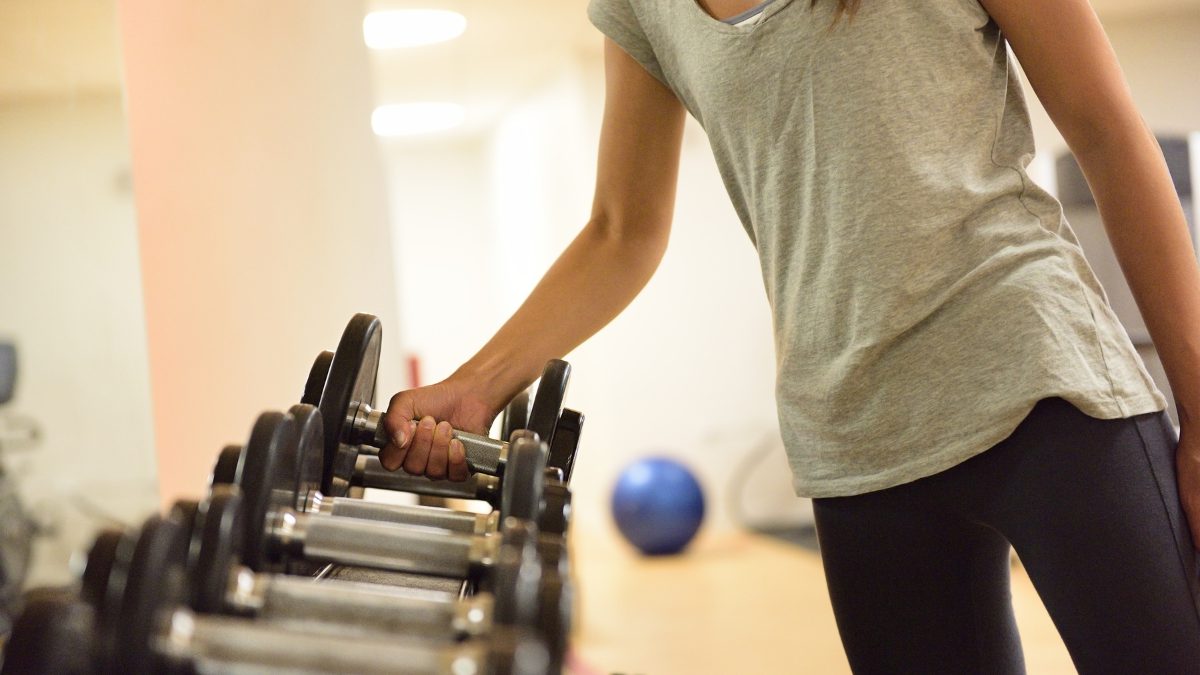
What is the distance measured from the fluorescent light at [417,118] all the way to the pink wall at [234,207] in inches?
215

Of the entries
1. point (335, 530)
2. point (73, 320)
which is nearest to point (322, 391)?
point (335, 530)

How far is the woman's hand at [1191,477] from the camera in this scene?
0.82 meters

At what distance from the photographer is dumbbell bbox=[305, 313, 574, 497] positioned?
33.6 inches

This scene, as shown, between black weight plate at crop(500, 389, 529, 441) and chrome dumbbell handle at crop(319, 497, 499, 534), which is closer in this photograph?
chrome dumbbell handle at crop(319, 497, 499, 534)

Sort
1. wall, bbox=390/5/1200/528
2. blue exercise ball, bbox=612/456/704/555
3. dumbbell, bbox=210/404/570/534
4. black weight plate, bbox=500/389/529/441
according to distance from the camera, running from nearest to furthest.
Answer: dumbbell, bbox=210/404/570/534 → black weight plate, bbox=500/389/529/441 → blue exercise ball, bbox=612/456/704/555 → wall, bbox=390/5/1200/528

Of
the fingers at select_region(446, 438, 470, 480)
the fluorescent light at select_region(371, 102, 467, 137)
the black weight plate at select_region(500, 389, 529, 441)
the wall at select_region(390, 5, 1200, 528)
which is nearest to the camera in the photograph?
the fingers at select_region(446, 438, 470, 480)

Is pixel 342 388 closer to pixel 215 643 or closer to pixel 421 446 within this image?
pixel 421 446

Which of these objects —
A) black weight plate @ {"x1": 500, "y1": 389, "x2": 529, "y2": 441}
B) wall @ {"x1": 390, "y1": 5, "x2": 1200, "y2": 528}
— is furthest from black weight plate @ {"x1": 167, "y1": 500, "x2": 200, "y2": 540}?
wall @ {"x1": 390, "y1": 5, "x2": 1200, "y2": 528}

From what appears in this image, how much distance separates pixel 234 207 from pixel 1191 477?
1.75m

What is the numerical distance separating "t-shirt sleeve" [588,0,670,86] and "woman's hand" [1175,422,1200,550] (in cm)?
58

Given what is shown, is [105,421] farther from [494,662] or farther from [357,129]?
[494,662]

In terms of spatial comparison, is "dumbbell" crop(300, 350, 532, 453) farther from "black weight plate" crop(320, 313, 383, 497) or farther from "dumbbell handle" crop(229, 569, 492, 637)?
"dumbbell handle" crop(229, 569, 492, 637)

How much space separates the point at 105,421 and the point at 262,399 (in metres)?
0.32

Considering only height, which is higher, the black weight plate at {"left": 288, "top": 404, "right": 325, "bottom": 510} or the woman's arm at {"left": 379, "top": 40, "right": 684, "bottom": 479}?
the woman's arm at {"left": 379, "top": 40, "right": 684, "bottom": 479}
